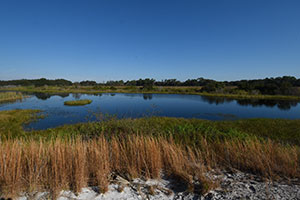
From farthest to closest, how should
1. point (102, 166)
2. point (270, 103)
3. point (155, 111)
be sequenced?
1. point (270, 103)
2. point (155, 111)
3. point (102, 166)

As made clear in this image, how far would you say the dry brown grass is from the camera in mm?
2129

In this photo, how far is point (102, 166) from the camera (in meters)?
2.39

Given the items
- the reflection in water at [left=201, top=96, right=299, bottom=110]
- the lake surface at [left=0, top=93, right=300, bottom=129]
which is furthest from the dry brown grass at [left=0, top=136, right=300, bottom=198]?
the reflection in water at [left=201, top=96, right=299, bottom=110]

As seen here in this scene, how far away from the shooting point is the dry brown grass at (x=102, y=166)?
2.13 metres

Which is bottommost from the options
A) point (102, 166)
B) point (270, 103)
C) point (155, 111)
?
point (270, 103)

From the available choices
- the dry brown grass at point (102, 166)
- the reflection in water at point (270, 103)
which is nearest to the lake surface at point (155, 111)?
the reflection in water at point (270, 103)

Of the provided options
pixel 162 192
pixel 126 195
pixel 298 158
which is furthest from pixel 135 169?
pixel 298 158

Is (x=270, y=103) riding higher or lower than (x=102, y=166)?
lower

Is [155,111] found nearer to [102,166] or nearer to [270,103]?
[102,166]

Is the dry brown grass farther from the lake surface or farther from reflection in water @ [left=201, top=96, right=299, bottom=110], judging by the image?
reflection in water @ [left=201, top=96, right=299, bottom=110]

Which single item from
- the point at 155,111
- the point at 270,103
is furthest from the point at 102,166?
the point at 270,103

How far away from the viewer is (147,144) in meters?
3.00

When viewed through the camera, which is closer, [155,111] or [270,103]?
[155,111]

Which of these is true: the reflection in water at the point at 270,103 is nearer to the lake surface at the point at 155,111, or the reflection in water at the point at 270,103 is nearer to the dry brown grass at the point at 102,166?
the lake surface at the point at 155,111
